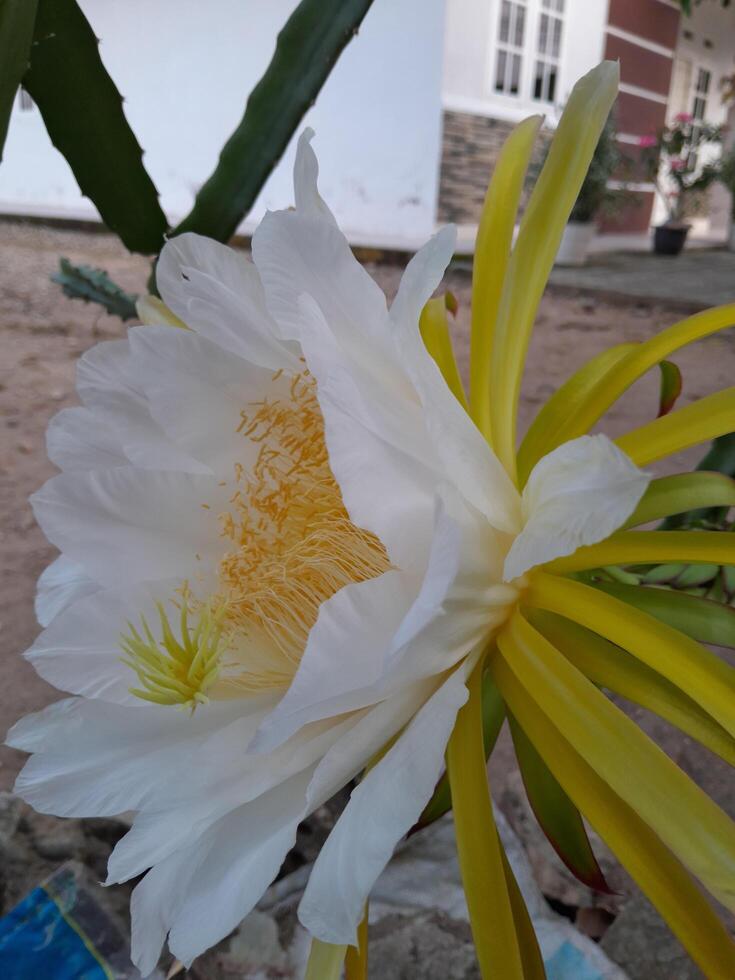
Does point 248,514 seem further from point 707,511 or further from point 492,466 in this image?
point 707,511

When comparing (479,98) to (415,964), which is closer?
(415,964)

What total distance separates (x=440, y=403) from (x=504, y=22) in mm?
6155

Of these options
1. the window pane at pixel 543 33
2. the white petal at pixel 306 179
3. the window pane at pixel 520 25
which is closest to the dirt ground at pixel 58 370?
the white petal at pixel 306 179

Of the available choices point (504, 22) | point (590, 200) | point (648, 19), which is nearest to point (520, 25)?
point (504, 22)

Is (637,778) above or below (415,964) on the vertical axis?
above

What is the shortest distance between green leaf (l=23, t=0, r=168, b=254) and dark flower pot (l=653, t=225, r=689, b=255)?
6013 millimetres

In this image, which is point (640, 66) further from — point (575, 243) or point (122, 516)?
point (122, 516)

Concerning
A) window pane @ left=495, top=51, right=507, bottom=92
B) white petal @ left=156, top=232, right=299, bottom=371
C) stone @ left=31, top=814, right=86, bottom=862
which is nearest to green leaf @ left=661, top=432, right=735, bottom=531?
white petal @ left=156, top=232, right=299, bottom=371

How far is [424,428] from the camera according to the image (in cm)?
35

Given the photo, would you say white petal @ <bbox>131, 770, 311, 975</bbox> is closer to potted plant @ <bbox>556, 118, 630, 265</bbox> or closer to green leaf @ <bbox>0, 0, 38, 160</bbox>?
green leaf @ <bbox>0, 0, 38, 160</bbox>

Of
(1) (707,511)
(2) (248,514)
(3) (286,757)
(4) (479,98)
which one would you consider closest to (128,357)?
(2) (248,514)

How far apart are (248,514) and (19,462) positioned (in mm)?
1766

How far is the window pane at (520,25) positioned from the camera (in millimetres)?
5633

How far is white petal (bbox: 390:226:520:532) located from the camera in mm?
326
